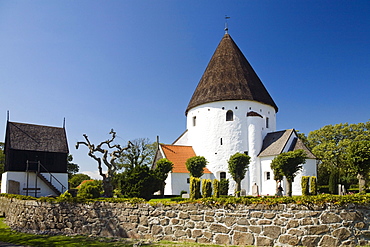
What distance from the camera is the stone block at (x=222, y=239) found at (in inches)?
328

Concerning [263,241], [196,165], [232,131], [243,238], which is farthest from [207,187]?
[232,131]

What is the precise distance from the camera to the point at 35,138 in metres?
31.3

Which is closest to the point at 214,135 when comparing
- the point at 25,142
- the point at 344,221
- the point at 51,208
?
the point at 25,142

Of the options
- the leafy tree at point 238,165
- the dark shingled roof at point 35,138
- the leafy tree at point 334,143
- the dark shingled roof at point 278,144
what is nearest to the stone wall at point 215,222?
the leafy tree at point 238,165

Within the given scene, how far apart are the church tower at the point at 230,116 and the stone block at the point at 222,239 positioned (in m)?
25.0

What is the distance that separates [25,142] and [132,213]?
24.9 metres

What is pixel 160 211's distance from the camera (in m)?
9.28

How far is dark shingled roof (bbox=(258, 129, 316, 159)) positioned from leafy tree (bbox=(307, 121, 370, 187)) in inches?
413

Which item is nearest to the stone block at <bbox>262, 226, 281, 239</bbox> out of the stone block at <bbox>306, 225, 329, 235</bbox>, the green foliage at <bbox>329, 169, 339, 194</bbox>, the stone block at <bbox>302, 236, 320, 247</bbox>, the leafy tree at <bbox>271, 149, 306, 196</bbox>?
the stone block at <bbox>302, 236, 320, 247</bbox>

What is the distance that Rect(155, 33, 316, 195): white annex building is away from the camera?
32594 millimetres

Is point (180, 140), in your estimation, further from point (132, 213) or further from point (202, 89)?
point (132, 213)

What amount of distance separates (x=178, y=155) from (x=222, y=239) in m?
26.4

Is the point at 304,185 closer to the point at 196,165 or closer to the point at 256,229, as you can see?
the point at 196,165

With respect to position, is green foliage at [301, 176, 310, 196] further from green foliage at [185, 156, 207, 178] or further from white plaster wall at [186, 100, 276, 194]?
white plaster wall at [186, 100, 276, 194]
